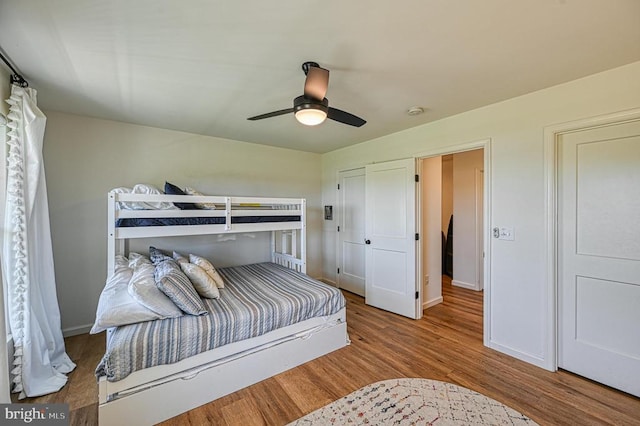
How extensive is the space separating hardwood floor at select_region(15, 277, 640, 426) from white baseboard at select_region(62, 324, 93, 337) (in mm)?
82

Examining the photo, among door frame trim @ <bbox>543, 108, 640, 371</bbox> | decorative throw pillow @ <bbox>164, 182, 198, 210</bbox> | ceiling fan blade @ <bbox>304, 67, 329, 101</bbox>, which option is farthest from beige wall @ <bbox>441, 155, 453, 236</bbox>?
decorative throw pillow @ <bbox>164, 182, 198, 210</bbox>

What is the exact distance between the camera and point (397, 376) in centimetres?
219

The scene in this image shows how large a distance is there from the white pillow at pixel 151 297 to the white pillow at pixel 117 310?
0.04 metres

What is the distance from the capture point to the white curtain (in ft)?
6.25

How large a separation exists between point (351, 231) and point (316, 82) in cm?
295

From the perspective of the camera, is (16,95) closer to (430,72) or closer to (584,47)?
(430,72)

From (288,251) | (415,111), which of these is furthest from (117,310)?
(415,111)

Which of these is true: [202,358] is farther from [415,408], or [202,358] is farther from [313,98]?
[313,98]

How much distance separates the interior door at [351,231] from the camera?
164 inches

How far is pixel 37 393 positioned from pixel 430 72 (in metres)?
3.76

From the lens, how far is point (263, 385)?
6.89 ft

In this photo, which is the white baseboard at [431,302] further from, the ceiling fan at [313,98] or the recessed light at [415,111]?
the ceiling fan at [313,98]

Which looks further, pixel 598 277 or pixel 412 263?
pixel 412 263

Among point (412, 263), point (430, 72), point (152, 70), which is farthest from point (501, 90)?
point (152, 70)
